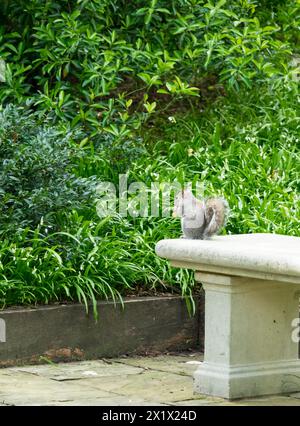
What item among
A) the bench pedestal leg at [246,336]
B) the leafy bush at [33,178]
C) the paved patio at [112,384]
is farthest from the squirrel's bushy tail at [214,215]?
the leafy bush at [33,178]

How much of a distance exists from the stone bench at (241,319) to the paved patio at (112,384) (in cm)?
11

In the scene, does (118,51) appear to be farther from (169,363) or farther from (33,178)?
(169,363)

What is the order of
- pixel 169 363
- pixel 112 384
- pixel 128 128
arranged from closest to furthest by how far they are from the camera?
pixel 112 384 < pixel 169 363 < pixel 128 128

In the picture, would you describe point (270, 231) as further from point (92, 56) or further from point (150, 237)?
point (92, 56)

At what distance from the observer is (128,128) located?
362 inches

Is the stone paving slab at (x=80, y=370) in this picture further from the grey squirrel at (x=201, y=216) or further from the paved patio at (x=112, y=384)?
the grey squirrel at (x=201, y=216)

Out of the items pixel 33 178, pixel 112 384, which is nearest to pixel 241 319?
pixel 112 384

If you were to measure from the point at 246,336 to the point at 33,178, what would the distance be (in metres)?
2.13

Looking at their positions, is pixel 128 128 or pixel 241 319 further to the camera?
pixel 128 128

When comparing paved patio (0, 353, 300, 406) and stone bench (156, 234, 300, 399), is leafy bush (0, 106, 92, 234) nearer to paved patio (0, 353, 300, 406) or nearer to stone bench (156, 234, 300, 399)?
paved patio (0, 353, 300, 406)

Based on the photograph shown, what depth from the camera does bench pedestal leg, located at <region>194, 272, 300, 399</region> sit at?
5.98 m

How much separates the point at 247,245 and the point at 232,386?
75 centimetres

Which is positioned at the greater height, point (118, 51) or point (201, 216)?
point (118, 51)

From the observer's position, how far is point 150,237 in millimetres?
7699
